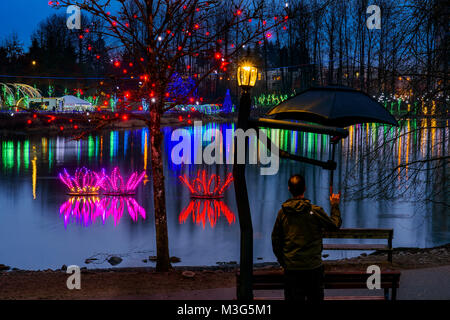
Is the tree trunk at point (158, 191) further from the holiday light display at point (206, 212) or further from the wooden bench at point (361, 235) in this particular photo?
the holiday light display at point (206, 212)

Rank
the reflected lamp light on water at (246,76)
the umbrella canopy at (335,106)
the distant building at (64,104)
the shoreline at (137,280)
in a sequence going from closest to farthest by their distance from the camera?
1. the reflected lamp light on water at (246,76)
2. the umbrella canopy at (335,106)
3. the shoreline at (137,280)
4. the distant building at (64,104)

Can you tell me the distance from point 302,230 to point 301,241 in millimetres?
106

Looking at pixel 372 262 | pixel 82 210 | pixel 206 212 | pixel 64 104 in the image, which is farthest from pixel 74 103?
pixel 372 262

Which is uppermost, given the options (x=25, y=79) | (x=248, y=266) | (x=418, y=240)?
(x=25, y=79)

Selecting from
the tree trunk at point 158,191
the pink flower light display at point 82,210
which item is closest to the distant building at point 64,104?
the pink flower light display at point 82,210

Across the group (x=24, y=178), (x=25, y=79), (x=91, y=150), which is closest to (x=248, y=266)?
(x=24, y=178)

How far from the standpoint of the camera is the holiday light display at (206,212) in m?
17.9

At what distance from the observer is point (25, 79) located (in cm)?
9262

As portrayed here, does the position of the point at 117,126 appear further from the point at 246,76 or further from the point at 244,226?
the point at 244,226

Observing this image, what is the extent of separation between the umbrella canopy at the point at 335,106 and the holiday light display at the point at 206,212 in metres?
10.0

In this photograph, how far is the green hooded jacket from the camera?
5.82 meters

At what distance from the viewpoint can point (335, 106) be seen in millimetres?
6957

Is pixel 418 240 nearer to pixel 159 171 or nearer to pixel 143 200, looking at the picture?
pixel 159 171
